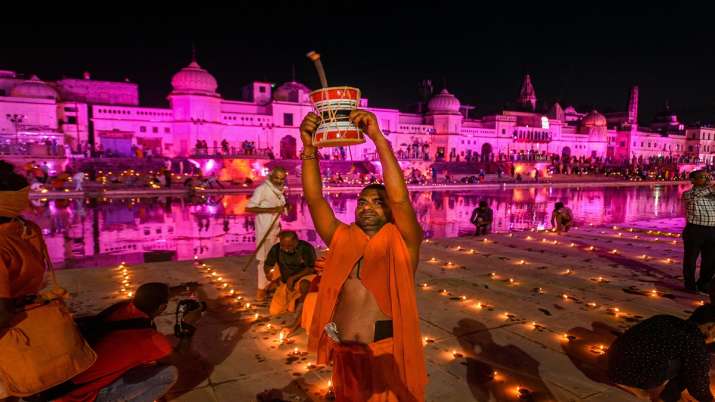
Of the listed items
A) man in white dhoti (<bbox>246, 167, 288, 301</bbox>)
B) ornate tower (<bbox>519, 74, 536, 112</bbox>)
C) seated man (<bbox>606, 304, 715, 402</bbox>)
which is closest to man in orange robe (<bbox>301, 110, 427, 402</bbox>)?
seated man (<bbox>606, 304, 715, 402</bbox>)

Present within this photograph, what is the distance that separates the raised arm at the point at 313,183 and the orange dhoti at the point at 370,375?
0.60 m

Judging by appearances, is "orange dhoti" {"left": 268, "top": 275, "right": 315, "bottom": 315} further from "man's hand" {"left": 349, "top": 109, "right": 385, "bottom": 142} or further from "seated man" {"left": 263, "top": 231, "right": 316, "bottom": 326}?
"man's hand" {"left": 349, "top": 109, "right": 385, "bottom": 142}

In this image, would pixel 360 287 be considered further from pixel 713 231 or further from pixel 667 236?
pixel 667 236

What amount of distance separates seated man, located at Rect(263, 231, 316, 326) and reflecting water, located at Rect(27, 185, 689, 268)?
8.29ft

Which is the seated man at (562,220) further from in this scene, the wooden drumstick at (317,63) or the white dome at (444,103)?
the white dome at (444,103)

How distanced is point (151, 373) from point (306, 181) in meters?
1.56

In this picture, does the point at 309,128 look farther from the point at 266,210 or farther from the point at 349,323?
the point at 266,210

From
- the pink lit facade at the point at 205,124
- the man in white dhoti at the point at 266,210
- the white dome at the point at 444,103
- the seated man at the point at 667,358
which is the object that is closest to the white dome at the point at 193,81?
the pink lit facade at the point at 205,124

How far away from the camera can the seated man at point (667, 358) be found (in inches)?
97.6

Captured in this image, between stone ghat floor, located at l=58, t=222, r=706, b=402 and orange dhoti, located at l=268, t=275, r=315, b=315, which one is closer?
stone ghat floor, located at l=58, t=222, r=706, b=402

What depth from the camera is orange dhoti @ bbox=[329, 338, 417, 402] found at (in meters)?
2.28

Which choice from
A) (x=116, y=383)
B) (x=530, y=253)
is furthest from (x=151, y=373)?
(x=530, y=253)

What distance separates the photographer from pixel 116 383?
8.32 feet

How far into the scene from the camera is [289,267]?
17.3ft
